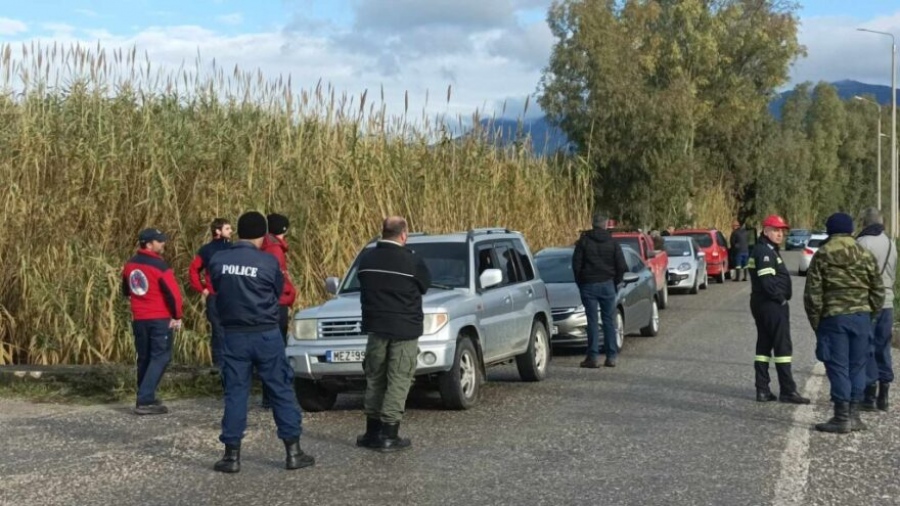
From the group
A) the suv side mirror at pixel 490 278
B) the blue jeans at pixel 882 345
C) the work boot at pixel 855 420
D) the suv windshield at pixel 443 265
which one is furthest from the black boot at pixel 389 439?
the blue jeans at pixel 882 345

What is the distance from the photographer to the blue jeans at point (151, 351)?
36.1 feet

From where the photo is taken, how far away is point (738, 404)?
11.0 m

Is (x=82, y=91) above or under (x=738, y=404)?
above

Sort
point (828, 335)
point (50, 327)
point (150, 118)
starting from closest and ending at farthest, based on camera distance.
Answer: point (828, 335), point (50, 327), point (150, 118)

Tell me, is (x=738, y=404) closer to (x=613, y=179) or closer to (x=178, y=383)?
(x=178, y=383)

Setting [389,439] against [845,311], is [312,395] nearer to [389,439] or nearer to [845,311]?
[389,439]

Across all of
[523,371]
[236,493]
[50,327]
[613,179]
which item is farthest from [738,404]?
[613,179]

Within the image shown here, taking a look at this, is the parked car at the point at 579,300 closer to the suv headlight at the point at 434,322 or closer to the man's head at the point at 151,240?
the suv headlight at the point at 434,322

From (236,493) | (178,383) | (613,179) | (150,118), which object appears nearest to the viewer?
(236,493)

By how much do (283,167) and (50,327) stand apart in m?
3.65

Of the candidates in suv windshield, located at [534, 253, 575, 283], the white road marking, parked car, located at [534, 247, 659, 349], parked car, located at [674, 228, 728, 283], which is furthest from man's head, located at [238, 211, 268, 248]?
parked car, located at [674, 228, 728, 283]

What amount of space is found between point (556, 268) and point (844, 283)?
788cm

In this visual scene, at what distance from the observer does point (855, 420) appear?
31.6 ft

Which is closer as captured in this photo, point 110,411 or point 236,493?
point 236,493
